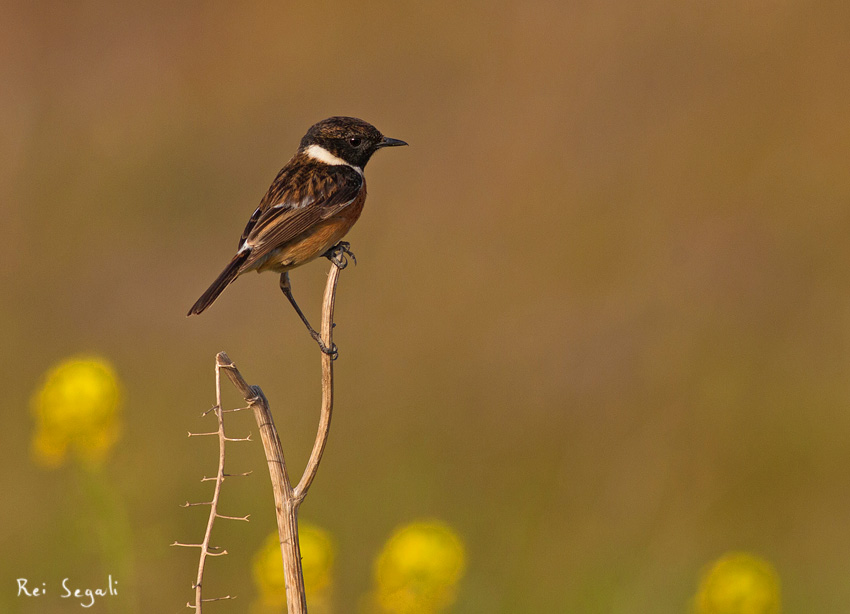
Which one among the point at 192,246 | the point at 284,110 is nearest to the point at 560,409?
the point at 192,246

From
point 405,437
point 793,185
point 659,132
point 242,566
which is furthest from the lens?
point 659,132

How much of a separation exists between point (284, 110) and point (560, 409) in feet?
25.3

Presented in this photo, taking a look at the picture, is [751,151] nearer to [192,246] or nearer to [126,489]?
[192,246]

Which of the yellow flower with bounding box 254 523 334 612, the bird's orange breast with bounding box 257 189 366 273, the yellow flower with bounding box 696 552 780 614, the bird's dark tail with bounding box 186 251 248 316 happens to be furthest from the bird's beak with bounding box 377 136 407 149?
the yellow flower with bounding box 696 552 780 614

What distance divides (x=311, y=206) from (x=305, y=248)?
0.87ft

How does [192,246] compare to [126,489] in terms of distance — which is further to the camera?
[192,246]

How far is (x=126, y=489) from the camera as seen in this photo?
287 inches

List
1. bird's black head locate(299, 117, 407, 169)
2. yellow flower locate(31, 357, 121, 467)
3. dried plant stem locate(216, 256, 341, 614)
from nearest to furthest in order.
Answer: dried plant stem locate(216, 256, 341, 614), yellow flower locate(31, 357, 121, 467), bird's black head locate(299, 117, 407, 169)

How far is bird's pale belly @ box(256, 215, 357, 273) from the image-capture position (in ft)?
14.9

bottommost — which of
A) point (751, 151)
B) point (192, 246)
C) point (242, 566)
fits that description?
point (242, 566)

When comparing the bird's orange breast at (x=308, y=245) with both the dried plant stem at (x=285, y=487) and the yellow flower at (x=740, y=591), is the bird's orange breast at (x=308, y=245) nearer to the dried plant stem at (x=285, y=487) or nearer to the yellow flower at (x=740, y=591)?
the dried plant stem at (x=285, y=487)

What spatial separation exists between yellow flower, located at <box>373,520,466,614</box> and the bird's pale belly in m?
1.38

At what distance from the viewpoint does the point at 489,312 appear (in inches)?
423

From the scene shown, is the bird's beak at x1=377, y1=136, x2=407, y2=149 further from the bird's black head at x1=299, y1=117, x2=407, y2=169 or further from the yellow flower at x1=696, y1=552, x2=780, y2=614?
the yellow flower at x1=696, y1=552, x2=780, y2=614
